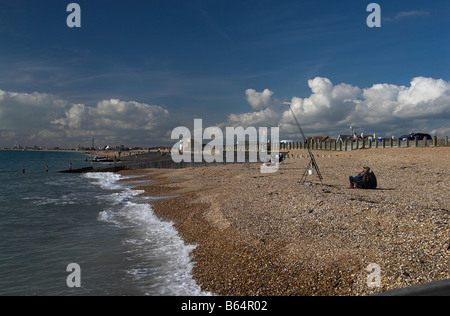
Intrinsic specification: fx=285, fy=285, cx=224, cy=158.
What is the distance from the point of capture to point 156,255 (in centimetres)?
955

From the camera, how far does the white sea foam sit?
725cm

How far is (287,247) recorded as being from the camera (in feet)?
27.3

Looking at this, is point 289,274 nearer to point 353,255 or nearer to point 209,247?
point 353,255

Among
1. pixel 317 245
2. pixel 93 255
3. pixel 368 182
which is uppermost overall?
pixel 368 182

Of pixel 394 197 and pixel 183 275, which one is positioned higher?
pixel 394 197

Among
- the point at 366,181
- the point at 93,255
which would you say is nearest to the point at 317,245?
the point at 93,255

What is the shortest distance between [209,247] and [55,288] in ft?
14.5

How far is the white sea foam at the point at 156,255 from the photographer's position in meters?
7.25

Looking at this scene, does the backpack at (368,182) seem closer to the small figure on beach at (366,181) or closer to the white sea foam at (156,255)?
the small figure on beach at (366,181)

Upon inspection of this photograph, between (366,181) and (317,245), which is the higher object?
(366,181)

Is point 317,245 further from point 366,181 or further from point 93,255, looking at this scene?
point 366,181

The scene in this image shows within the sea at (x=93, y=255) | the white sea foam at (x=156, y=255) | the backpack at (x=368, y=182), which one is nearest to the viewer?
the white sea foam at (x=156, y=255)

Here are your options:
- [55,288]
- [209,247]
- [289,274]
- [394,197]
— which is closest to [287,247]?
[289,274]

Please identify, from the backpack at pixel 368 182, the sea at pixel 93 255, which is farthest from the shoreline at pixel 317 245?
the backpack at pixel 368 182
